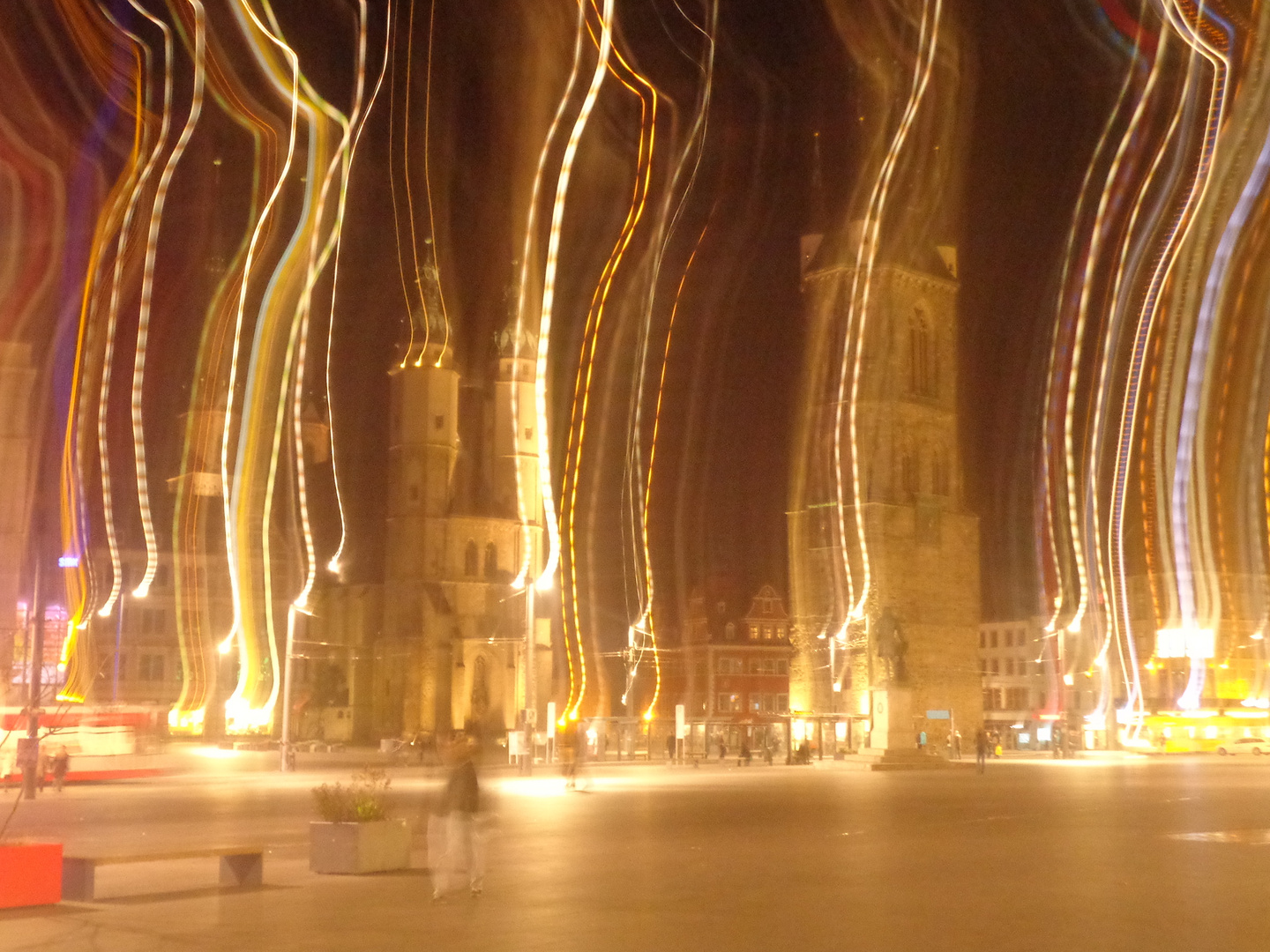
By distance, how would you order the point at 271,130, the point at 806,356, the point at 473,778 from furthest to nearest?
the point at 806,356, the point at 271,130, the point at 473,778

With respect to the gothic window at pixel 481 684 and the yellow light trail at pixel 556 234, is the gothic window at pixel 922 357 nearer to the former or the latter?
the gothic window at pixel 481 684

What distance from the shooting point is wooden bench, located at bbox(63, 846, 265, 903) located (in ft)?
41.4

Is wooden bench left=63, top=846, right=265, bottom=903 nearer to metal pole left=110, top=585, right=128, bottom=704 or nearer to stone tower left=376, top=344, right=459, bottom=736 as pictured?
metal pole left=110, top=585, right=128, bottom=704

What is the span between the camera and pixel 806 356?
252ft

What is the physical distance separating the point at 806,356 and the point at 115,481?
49917 mm

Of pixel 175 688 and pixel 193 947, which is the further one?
pixel 175 688

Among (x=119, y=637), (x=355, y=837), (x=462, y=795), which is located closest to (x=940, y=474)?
(x=119, y=637)

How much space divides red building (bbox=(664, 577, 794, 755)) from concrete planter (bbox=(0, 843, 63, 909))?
7826cm

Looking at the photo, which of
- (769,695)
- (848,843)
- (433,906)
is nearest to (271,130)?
(848,843)

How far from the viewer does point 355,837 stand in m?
14.2

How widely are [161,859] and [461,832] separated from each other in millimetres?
2832

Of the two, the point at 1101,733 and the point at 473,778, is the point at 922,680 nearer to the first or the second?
the point at 1101,733

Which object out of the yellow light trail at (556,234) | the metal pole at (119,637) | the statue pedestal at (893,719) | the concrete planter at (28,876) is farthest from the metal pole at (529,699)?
the metal pole at (119,637)

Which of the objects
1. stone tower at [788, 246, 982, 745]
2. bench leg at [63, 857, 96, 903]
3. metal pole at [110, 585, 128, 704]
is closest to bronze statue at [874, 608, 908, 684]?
stone tower at [788, 246, 982, 745]
